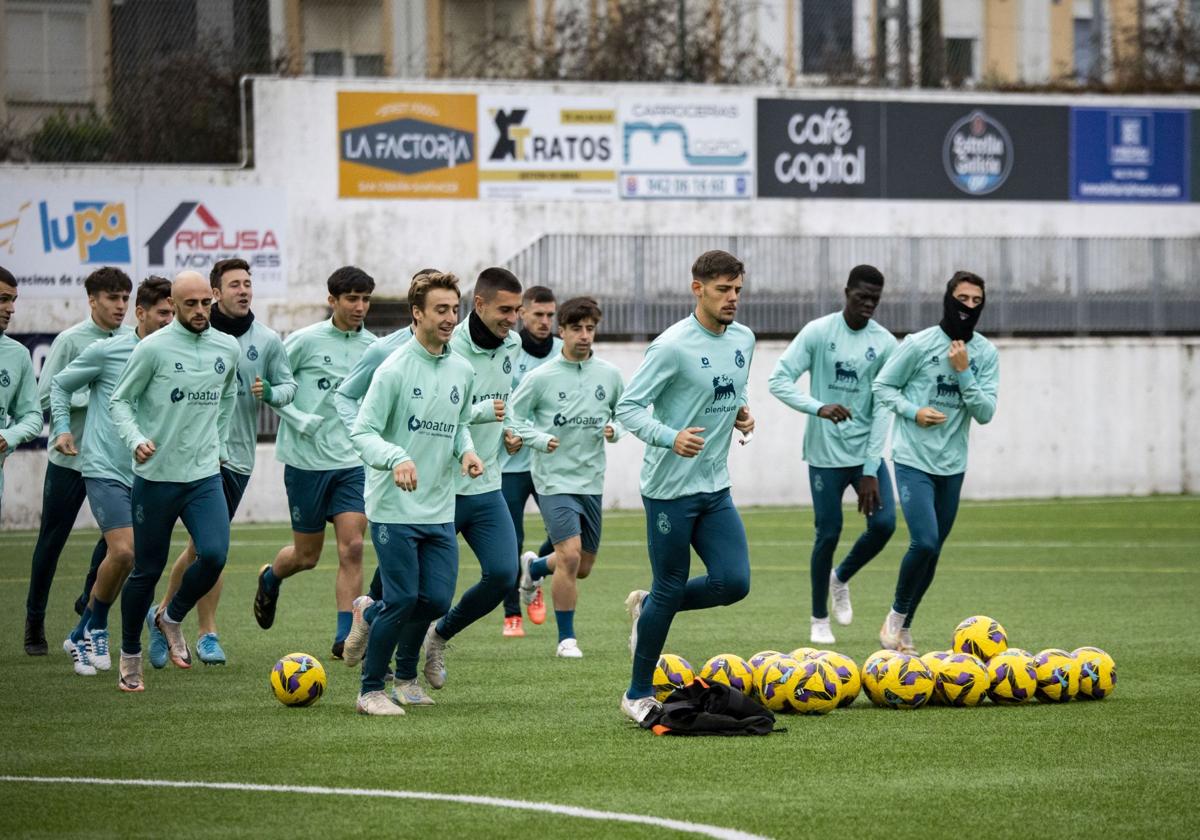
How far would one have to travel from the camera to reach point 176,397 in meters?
10.4

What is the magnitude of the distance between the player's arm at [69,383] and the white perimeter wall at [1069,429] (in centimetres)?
1501

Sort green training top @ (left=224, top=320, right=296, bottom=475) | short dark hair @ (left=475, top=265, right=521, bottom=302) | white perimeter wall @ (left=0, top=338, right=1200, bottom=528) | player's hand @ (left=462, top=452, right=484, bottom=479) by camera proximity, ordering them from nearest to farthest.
A: player's hand @ (left=462, top=452, right=484, bottom=479)
short dark hair @ (left=475, top=265, right=521, bottom=302)
green training top @ (left=224, top=320, right=296, bottom=475)
white perimeter wall @ (left=0, top=338, right=1200, bottom=528)

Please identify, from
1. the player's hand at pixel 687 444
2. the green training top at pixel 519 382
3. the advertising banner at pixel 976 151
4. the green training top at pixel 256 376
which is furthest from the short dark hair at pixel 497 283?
the advertising banner at pixel 976 151

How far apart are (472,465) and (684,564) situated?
3.89ft

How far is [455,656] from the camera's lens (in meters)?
12.2

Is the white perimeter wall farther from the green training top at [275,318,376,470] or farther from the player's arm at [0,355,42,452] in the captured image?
the player's arm at [0,355,42,452]

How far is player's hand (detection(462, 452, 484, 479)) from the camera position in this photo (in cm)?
900

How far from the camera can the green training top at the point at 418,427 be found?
9.34m

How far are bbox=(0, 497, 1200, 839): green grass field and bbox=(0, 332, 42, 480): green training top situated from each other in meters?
1.60

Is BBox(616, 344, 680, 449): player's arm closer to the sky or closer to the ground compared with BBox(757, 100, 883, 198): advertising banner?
closer to the ground

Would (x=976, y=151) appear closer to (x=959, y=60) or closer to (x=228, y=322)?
(x=959, y=60)

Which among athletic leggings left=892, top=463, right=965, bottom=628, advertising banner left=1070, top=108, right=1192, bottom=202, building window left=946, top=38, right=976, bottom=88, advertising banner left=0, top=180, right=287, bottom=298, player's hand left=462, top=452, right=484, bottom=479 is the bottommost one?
athletic leggings left=892, top=463, right=965, bottom=628

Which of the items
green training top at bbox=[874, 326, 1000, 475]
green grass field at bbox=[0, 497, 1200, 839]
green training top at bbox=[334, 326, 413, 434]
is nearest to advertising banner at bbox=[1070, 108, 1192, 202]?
green grass field at bbox=[0, 497, 1200, 839]

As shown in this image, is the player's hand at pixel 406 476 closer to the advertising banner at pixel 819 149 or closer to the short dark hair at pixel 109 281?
the short dark hair at pixel 109 281
